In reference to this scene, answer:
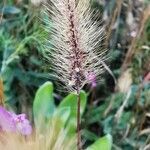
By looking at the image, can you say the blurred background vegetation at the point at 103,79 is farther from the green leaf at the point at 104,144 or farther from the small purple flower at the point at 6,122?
the small purple flower at the point at 6,122

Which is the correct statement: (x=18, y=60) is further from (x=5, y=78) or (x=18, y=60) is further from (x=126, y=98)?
(x=126, y=98)

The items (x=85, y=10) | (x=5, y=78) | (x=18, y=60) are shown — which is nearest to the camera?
(x=85, y=10)

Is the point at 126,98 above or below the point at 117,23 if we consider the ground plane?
below

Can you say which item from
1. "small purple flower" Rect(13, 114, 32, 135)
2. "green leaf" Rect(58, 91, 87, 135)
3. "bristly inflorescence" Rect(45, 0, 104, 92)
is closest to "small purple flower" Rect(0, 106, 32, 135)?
"small purple flower" Rect(13, 114, 32, 135)

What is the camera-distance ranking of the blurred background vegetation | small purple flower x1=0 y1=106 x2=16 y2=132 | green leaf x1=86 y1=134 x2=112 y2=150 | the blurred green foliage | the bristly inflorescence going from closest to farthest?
the bristly inflorescence
small purple flower x1=0 y1=106 x2=16 y2=132
green leaf x1=86 y1=134 x2=112 y2=150
the blurred green foliage
the blurred background vegetation

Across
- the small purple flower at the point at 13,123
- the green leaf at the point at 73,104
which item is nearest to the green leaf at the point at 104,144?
the green leaf at the point at 73,104

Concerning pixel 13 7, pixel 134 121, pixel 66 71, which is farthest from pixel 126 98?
pixel 66 71

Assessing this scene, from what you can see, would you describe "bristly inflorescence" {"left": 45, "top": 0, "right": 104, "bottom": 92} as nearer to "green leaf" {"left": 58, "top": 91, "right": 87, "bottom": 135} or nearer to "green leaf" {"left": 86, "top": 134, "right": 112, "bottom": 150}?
"green leaf" {"left": 86, "top": 134, "right": 112, "bottom": 150}
